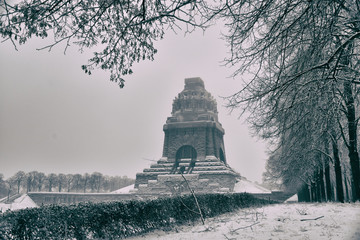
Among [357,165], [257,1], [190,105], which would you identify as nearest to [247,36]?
[257,1]

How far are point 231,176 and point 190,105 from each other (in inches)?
Answer: 700

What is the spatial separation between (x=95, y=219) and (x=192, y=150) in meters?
44.1

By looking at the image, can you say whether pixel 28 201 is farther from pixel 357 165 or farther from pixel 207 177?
pixel 357 165

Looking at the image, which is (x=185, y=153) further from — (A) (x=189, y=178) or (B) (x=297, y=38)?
(B) (x=297, y=38)

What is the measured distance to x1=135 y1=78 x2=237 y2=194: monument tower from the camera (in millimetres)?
41188

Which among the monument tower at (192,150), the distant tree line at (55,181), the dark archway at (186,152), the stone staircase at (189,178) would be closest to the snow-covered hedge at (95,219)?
the stone staircase at (189,178)

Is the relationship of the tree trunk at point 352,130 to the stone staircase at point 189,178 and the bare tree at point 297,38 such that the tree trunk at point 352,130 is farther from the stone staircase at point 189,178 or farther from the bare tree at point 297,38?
the stone staircase at point 189,178

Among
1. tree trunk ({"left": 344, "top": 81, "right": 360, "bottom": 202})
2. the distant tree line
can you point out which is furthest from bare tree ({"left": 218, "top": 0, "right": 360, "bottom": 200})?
the distant tree line

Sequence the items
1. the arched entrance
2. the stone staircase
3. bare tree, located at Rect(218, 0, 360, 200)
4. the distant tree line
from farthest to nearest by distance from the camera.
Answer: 1. the distant tree line
2. the arched entrance
3. the stone staircase
4. bare tree, located at Rect(218, 0, 360, 200)

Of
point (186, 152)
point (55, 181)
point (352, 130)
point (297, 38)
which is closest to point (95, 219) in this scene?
point (297, 38)

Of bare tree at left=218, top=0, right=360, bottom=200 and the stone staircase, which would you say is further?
the stone staircase

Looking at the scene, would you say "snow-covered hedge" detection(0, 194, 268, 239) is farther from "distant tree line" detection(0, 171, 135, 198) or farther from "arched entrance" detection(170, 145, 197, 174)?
"distant tree line" detection(0, 171, 135, 198)

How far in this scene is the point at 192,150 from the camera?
51.7 m

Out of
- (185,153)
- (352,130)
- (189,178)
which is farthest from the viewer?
(185,153)
